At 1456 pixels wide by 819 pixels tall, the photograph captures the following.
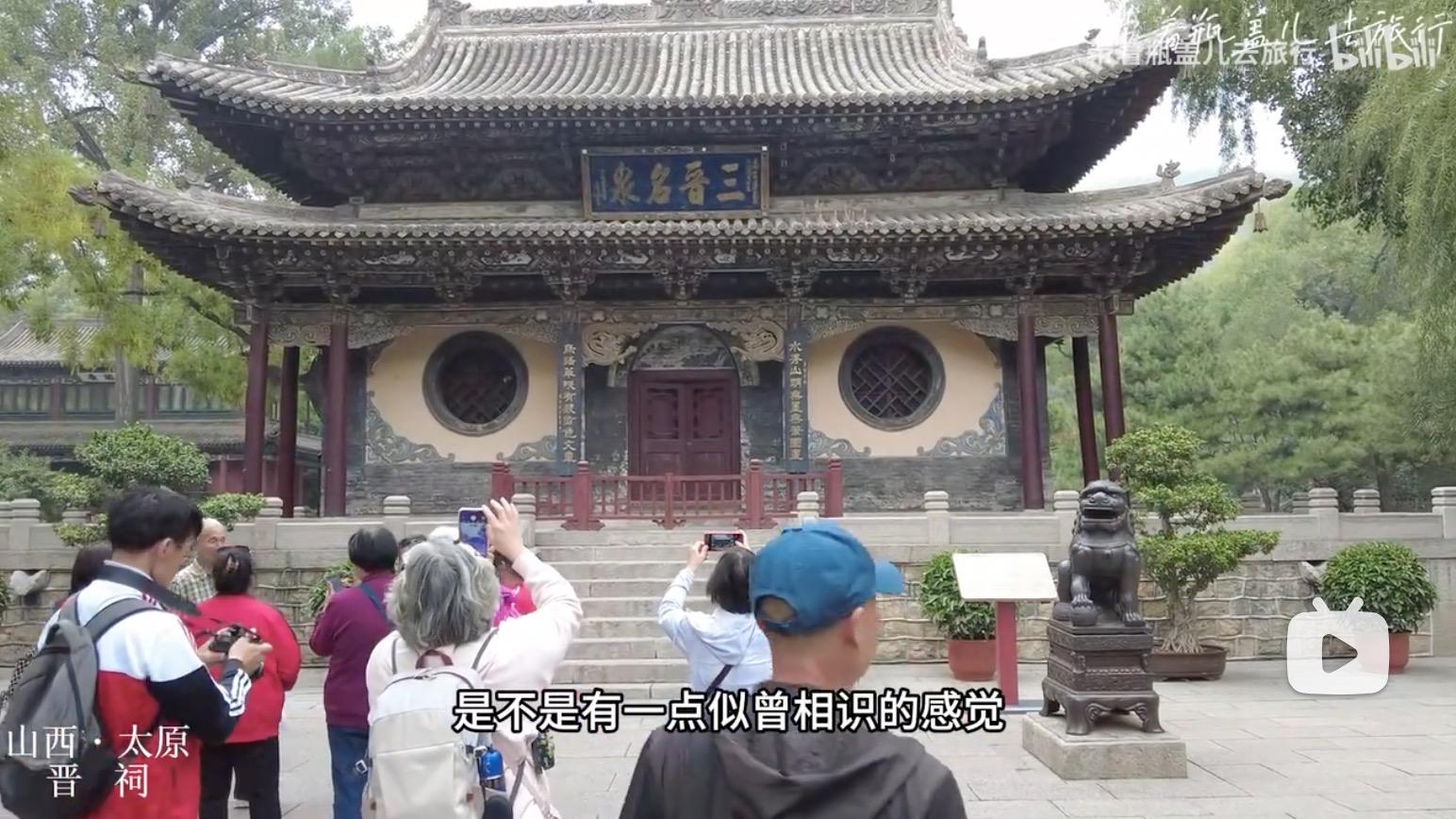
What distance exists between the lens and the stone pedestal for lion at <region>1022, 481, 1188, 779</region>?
18.3ft

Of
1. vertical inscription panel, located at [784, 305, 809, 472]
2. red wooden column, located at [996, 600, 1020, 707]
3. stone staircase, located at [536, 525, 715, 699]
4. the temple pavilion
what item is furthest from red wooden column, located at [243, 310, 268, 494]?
red wooden column, located at [996, 600, 1020, 707]

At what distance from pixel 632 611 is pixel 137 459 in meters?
4.90

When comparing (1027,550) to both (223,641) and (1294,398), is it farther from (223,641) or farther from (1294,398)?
(1294,398)

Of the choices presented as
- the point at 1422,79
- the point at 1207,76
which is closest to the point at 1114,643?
the point at 1422,79

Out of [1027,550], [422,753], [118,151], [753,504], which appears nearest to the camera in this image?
[422,753]

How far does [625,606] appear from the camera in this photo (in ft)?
30.2

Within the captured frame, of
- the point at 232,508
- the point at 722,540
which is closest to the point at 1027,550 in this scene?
the point at 722,540

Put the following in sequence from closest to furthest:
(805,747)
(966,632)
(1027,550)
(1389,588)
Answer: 1. (805,747)
2. (966,632)
3. (1389,588)
4. (1027,550)

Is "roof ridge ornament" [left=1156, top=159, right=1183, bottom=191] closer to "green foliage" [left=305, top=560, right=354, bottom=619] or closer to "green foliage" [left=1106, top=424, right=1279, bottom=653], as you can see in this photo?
"green foliage" [left=1106, top=424, right=1279, bottom=653]

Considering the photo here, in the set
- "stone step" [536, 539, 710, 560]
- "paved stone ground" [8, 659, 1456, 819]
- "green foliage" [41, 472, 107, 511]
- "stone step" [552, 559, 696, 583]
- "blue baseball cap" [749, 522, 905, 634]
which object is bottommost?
"paved stone ground" [8, 659, 1456, 819]

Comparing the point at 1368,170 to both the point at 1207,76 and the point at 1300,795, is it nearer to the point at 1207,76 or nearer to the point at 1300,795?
the point at 1207,76

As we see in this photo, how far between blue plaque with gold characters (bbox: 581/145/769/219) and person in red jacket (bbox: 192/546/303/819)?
30.9 ft

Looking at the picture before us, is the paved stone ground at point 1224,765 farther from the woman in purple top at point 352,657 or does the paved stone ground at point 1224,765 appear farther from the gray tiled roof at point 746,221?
the gray tiled roof at point 746,221

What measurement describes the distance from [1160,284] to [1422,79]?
5346 mm
